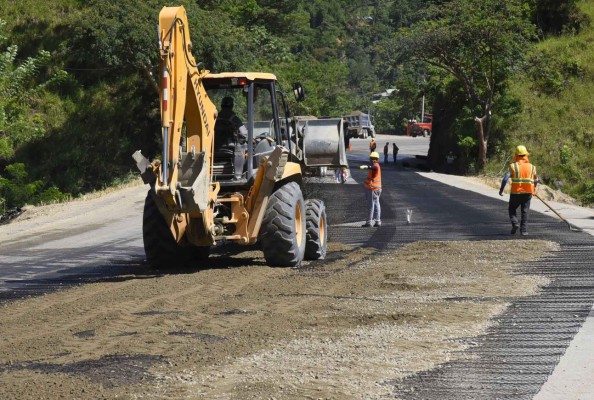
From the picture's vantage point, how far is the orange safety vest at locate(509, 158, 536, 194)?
20.5 meters

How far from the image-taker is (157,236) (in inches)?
578

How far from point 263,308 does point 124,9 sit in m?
36.1

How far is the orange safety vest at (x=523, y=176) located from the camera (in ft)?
67.4

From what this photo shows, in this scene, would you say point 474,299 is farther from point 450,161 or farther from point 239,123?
point 450,161

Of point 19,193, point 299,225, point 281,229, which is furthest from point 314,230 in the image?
point 19,193

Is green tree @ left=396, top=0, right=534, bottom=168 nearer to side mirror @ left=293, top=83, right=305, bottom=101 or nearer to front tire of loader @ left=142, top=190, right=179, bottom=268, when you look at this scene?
side mirror @ left=293, top=83, right=305, bottom=101

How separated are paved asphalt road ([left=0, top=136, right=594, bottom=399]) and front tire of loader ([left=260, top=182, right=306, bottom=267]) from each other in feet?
7.99

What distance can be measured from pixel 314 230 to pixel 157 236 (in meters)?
2.48

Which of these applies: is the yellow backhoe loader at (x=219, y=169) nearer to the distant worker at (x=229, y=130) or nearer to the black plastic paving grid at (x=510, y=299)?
the distant worker at (x=229, y=130)

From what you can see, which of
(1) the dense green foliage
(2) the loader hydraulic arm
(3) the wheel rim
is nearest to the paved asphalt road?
(2) the loader hydraulic arm

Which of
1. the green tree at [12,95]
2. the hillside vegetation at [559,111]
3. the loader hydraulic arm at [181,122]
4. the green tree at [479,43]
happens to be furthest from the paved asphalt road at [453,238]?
the green tree at [479,43]

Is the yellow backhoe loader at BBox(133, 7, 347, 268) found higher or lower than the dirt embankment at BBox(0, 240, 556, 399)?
higher

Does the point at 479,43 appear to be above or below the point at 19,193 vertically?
above

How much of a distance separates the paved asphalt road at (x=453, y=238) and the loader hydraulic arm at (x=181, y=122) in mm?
2333
